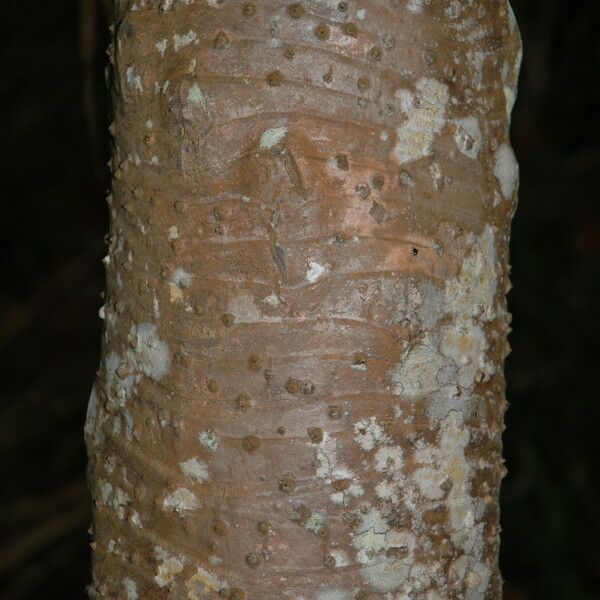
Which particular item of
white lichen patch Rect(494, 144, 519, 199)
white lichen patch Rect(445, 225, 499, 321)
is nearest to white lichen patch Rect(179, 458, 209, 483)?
white lichen patch Rect(445, 225, 499, 321)

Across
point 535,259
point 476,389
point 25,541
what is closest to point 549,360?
point 535,259

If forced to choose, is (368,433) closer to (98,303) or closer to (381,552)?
(381,552)

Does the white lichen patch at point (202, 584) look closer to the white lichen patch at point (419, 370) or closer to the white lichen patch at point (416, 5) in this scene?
the white lichen patch at point (419, 370)

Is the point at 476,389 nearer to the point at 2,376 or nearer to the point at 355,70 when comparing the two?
the point at 355,70

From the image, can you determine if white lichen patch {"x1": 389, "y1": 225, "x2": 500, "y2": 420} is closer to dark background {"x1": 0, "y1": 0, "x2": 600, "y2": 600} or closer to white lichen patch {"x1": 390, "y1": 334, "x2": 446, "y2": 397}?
white lichen patch {"x1": 390, "y1": 334, "x2": 446, "y2": 397}

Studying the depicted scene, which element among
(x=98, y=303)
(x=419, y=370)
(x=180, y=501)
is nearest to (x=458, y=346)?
(x=419, y=370)
